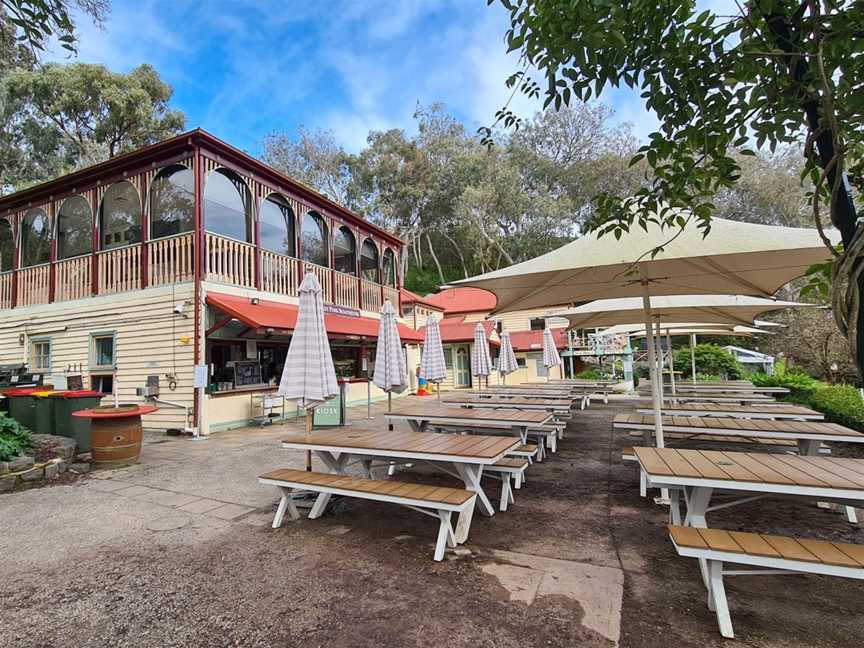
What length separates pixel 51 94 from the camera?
2203cm

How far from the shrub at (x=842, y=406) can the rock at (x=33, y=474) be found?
1168cm

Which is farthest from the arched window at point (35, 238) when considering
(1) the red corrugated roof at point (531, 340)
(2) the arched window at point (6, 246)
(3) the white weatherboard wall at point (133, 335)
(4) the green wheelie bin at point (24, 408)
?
(1) the red corrugated roof at point (531, 340)

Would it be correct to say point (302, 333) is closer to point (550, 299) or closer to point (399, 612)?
point (399, 612)

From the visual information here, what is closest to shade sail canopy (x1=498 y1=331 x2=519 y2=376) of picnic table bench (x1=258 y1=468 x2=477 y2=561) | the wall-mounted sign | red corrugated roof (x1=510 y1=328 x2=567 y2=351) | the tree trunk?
the wall-mounted sign

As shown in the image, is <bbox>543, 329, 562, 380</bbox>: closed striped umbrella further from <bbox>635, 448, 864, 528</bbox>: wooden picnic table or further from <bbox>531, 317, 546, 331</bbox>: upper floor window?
<bbox>635, 448, 864, 528</bbox>: wooden picnic table

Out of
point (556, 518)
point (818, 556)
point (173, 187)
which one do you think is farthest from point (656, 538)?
point (173, 187)

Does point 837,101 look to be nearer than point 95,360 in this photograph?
Yes

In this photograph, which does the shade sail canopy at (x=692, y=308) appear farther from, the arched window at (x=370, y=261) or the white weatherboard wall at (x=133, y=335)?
the arched window at (x=370, y=261)

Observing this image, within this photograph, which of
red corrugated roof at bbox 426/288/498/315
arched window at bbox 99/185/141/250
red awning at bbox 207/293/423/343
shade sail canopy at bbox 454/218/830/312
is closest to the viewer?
shade sail canopy at bbox 454/218/830/312

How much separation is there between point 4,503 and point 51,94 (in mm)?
26302

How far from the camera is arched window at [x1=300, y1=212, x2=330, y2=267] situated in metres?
12.7

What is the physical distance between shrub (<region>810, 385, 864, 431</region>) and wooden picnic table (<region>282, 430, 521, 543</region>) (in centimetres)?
654

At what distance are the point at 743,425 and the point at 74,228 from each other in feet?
48.6

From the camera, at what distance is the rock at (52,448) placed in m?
5.90
